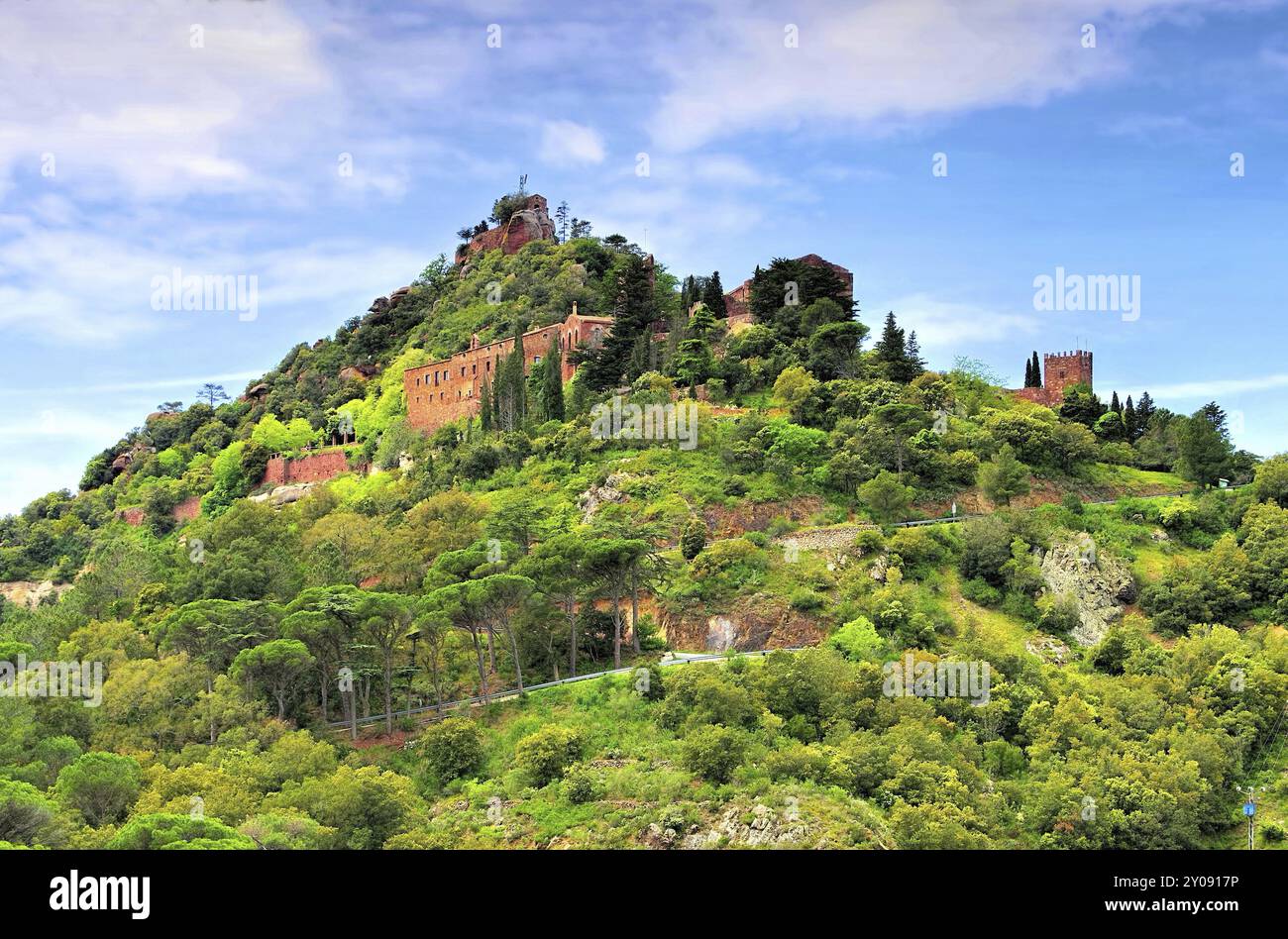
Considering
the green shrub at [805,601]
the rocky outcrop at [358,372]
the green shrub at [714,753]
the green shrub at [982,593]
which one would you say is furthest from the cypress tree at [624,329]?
the green shrub at [714,753]

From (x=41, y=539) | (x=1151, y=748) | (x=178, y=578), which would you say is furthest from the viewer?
(x=41, y=539)

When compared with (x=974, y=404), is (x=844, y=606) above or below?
below

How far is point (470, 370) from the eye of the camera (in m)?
80.5

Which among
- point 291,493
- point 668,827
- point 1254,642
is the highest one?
point 291,493

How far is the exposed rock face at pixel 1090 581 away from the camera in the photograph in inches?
2041

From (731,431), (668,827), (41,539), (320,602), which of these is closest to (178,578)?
(320,602)

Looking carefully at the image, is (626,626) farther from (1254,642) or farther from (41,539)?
(41,539)

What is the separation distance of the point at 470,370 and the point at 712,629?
1387 inches

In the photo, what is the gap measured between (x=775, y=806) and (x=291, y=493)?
55495 mm

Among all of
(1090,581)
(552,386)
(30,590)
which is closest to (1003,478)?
(1090,581)

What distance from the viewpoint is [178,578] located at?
189ft

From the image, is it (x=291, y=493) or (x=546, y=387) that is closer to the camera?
(x=546, y=387)

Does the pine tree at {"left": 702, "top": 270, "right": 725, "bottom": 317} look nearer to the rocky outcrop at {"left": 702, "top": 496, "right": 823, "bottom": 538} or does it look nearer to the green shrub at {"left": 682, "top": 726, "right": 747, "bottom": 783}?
the rocky outcrop at {"left": 702, "top": 496, "right": 823, "bottom": 538}
